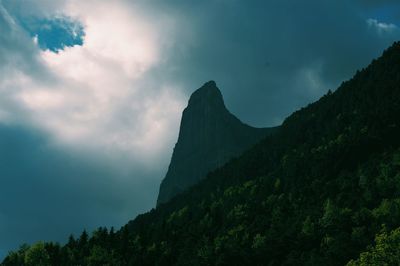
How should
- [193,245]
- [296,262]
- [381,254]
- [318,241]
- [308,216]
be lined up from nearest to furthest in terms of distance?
[381,254] < [296,262] < [318,241] < [308,216] < [193,245]

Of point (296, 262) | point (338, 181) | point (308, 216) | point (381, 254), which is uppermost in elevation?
point (338, 181)

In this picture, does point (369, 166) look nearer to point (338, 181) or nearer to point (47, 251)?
point (338, 181)

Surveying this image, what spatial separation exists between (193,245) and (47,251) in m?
50.2

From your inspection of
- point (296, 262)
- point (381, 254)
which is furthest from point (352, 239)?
point (381, 254)

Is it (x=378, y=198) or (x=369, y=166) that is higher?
(x=369, y=166)

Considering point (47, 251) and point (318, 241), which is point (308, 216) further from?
point (47, 251)

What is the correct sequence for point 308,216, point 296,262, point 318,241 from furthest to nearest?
point 308,216
point 318,241
point 296,262

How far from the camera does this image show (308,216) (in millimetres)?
160625

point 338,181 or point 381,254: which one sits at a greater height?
point 338,181

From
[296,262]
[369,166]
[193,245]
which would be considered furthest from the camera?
[369,166]

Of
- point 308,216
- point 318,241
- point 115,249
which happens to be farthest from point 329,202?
point 115,249

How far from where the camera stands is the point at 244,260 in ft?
496

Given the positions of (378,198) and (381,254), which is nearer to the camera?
(381,254)

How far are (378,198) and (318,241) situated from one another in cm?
2806
